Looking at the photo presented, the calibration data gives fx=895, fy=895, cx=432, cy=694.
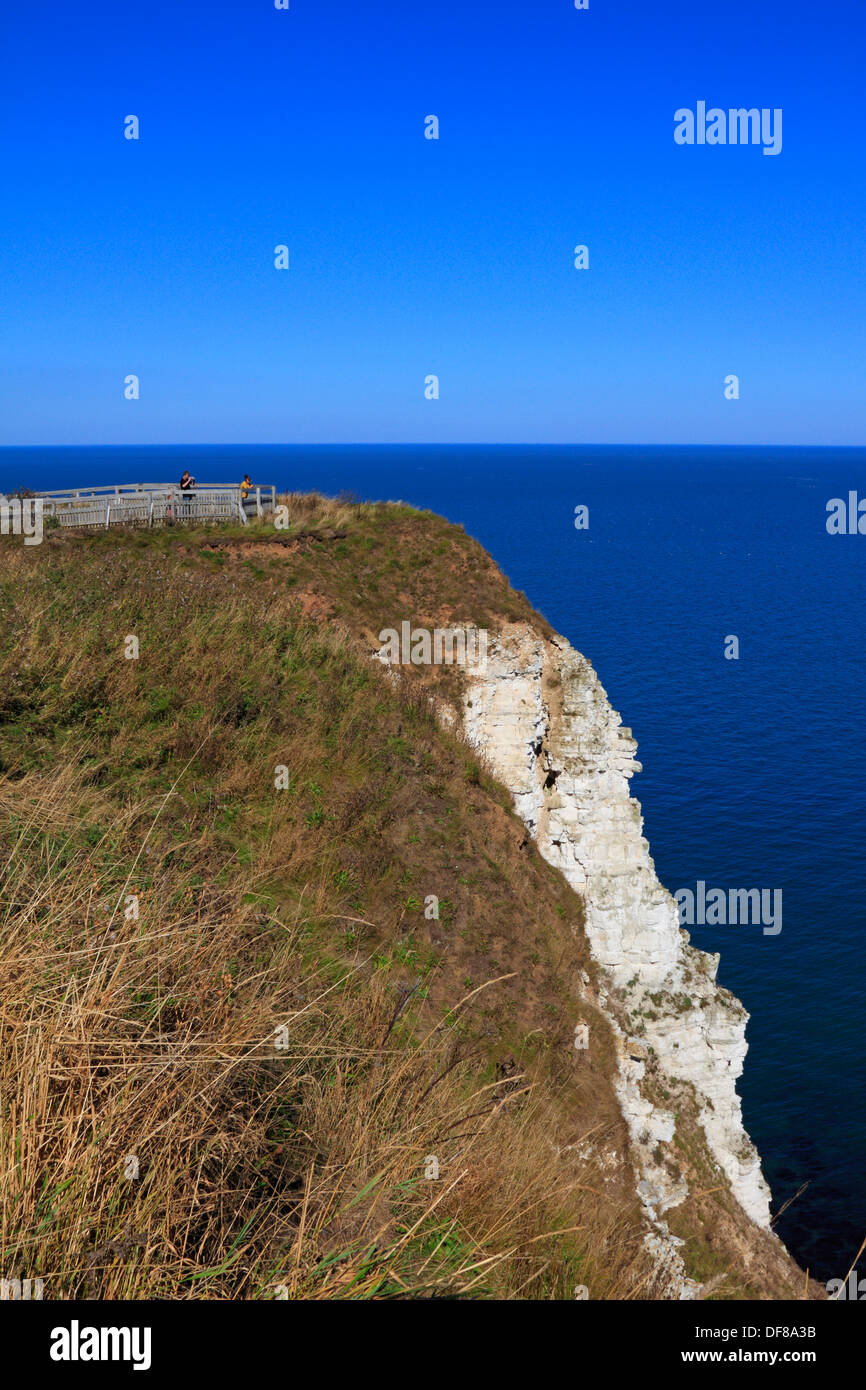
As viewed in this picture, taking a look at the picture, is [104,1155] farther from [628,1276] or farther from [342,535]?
[342,535]

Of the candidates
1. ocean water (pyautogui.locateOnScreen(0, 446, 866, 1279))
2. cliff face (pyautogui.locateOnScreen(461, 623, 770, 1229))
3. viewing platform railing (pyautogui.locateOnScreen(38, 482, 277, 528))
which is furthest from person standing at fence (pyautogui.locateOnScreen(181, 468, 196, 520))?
ocean water (pyautogui.locateOnScreen(0, 446, 866, 1279))

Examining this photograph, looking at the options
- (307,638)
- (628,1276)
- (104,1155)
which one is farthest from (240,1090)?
(307,638)

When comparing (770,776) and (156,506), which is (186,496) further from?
(770,776)

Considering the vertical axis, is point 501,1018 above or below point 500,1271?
below

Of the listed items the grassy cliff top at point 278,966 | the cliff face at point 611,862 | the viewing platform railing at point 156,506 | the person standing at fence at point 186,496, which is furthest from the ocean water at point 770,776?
the person standing at fence at point 186,496

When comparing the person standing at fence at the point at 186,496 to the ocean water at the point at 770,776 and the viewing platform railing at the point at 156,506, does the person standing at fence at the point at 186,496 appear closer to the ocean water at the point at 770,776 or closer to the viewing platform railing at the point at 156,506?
the viewing platform railing at the point at 156,506

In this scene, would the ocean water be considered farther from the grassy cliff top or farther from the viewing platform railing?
the viewing platform railing
